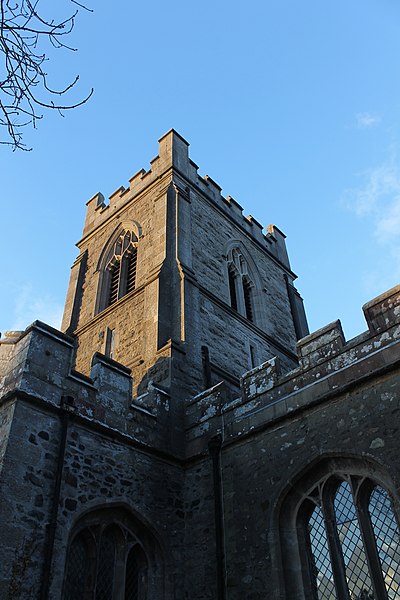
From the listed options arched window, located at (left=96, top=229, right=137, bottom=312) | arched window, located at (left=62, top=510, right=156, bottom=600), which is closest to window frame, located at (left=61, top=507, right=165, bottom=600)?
arched window, located at (left=62, top=510, right=156, bottom=600)

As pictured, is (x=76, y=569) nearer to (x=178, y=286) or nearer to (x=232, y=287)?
(x=178, y=286)

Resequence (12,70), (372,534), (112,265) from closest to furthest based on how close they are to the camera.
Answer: (12,70), (372,534), (112,265)

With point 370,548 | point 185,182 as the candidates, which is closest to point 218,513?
point 370,548

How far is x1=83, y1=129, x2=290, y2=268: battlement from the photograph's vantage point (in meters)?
17.8

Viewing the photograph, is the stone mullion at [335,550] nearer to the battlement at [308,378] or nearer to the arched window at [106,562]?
the battlement at [308,378]

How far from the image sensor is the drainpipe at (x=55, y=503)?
21.2 ft

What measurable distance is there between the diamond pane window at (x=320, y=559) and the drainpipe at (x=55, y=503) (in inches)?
133

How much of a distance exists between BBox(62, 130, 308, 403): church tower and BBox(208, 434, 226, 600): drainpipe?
168cm

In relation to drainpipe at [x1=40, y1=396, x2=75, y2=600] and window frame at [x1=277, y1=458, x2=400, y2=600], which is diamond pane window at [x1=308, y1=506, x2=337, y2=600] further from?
drainpipe at [x1=40, y1=396, x2=75, y2=600]

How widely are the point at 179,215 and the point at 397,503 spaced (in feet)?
35.0

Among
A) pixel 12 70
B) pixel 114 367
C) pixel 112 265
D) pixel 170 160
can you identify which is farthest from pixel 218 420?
pixel 170 160

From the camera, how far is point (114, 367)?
919cm

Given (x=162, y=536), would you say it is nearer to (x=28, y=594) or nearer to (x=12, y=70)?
(x=28, y=594)

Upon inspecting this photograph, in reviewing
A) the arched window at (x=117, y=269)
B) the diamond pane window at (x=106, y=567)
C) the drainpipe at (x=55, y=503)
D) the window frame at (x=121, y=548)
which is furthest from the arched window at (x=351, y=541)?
the arched window at (x=117, y=269)
